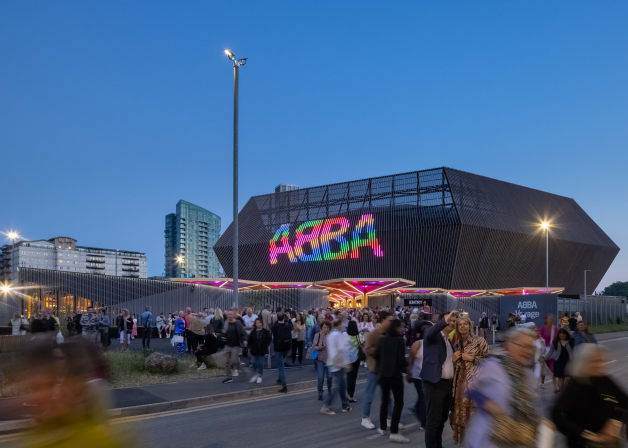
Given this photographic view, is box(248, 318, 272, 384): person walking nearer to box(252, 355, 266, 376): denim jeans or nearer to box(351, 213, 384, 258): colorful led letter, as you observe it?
box(252, 355, 266, 376): denim jeans

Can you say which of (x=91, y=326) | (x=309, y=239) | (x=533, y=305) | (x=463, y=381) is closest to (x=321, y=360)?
(x=463, y=381)

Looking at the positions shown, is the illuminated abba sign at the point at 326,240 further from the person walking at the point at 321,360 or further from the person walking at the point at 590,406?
the person walking at the point at 590,406

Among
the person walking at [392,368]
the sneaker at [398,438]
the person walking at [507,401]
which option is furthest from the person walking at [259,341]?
the person walking at [507,401]

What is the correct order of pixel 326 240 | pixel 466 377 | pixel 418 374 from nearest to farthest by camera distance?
pixel 466 377 < pixel 418 374 < pixel 326 240

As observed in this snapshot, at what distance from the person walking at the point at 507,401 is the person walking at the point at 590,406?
0.77 metres

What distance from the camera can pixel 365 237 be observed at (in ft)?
217

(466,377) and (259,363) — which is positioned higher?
(466,377)

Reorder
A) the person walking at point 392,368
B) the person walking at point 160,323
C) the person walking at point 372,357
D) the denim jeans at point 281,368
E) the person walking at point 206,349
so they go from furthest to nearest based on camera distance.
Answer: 1. the person walking at point 160,323
2. the person walking at point 206,349
3. the denim jeans at point 281,368
4. the person walking at point 372,357
5. the person walking at point 392,368

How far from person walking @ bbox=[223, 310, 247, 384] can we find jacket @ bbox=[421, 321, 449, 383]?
8.18 m

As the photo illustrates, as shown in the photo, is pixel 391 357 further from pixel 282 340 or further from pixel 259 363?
pixel 259 363

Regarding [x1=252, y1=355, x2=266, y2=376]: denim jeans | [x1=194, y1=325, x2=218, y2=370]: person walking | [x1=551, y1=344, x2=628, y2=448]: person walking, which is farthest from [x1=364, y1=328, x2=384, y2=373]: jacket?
[x1=194, y1=325, x2=218, y2=370]: person walking

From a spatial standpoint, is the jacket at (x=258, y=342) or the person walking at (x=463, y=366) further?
the jacket at (x=258, y=342)

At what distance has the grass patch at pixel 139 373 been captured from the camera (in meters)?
14.4

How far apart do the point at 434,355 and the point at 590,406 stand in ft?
8.89
